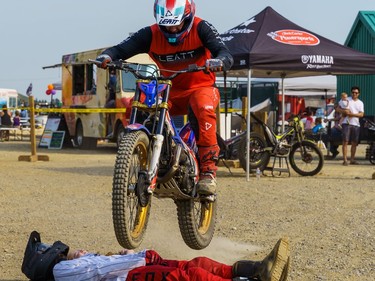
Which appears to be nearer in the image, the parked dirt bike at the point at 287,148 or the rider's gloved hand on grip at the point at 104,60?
the rider's gloved hand on grip at the point at 104,60

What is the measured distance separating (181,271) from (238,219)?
4251mm

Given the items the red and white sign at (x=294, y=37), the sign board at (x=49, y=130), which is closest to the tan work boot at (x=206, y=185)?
the red and white sign at (x=294, y=37)

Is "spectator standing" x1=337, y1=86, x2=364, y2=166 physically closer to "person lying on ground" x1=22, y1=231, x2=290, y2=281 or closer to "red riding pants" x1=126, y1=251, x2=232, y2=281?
"person lying on ground" x1=22, y1=231, x2=290, y2=281

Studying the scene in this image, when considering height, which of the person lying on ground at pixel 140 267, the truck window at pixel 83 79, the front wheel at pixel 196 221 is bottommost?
the person lying on ground at pixel 140 267

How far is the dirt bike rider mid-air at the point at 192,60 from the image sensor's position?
5.94m

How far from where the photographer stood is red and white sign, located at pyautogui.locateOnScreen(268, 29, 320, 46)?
1342 cm

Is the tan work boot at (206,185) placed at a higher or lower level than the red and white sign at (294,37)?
lower

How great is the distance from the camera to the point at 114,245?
7238 mm

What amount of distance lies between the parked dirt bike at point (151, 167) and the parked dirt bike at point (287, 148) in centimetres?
770

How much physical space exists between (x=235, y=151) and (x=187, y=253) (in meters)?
6.89

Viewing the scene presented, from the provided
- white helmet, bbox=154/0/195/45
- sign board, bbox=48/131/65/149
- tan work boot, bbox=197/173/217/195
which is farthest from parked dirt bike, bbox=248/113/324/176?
sign board, bbox=48/131/65/149

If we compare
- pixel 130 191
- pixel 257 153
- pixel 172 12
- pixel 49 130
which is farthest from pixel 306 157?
pixel 49 130

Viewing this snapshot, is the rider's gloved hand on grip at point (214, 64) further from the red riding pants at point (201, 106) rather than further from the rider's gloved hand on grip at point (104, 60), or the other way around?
the rider's gloved hand on grip at point (104, 60)

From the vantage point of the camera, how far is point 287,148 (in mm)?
14102
